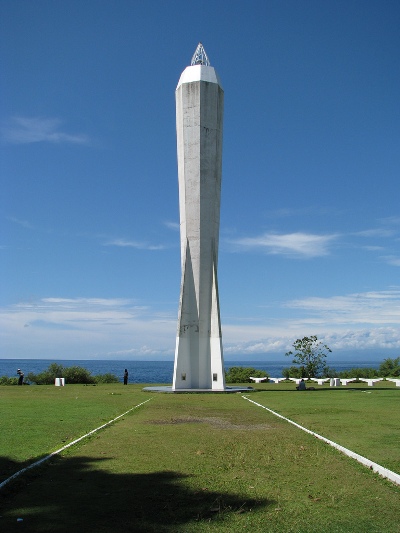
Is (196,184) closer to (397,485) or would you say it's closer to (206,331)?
(206,331)

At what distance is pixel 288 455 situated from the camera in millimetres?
8891

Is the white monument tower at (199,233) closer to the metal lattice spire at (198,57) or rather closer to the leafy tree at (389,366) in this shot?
the metal lattice spire at (198,57)

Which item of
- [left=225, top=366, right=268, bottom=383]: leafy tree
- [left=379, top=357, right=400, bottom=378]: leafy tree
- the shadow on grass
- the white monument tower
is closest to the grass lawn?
the shadow on grass

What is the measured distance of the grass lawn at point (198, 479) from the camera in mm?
5441

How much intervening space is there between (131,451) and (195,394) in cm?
1590

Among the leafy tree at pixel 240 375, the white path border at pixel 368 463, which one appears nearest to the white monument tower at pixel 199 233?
the leafy tree at pixel 240 375

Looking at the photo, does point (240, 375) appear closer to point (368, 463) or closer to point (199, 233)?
point (199, 233)

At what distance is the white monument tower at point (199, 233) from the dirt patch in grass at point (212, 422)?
12.6 m

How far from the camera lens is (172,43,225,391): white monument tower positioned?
27531mm

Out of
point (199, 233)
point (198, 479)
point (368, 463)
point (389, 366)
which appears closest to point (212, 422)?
point (368, 463)

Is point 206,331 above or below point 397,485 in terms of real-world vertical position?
above

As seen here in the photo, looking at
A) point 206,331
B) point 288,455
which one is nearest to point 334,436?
point 288,455

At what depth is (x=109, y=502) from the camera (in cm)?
611

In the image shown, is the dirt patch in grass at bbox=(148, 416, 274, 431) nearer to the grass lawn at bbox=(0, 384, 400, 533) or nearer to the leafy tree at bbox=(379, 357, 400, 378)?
the grass lawn at bbox=(0, 384, 400, 533)
